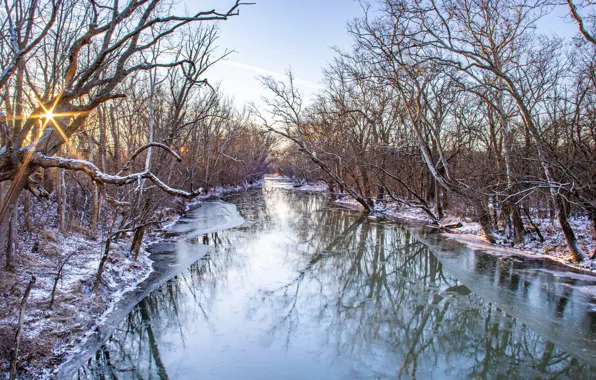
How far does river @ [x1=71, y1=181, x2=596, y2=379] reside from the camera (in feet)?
19.0

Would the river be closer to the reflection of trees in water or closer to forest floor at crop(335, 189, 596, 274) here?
the reflection of trees in water

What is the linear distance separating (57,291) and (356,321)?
576 centimetres

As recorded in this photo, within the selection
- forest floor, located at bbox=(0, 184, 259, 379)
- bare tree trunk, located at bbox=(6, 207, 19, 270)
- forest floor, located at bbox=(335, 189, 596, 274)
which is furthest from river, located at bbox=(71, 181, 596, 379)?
bare tree trunk, located at bbox=(6, 207, 19, 270)

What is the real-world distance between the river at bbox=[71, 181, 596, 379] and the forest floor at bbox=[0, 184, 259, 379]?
0.55 m

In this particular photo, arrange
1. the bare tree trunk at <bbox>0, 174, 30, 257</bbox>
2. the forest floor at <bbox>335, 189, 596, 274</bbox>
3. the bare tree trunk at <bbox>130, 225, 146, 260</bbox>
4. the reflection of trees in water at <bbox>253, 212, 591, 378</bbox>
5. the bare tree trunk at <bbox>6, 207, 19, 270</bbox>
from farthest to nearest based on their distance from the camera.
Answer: the forest floor at <bbox>335, 189, 596, 274</bbox> → the bare tree trunk at <bbox>130, 225, 146, 260</bbox> → the bare tree trunk at <bbox>6, 207, 19, 270</bbox> → the reflection of trees in water at <bbox>253, 212, 591, 378</bbox> → the bare tree trunk at <bbox>0, 174, 30, 257</bbox>

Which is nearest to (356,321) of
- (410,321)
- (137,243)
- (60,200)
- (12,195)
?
(410,321)

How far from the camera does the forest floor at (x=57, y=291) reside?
5.30 m

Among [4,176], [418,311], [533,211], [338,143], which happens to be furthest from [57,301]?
[338,143]

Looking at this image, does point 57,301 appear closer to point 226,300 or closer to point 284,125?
point 226,300

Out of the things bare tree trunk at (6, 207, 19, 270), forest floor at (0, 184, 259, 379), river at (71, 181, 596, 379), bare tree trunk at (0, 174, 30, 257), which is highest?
bare tree trunk at (0, 174, 30, 257)

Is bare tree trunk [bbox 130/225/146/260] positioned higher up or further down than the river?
higher up

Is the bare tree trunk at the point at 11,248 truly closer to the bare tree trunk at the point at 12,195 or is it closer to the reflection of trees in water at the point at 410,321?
the bare tree trunk at the point at 12,195

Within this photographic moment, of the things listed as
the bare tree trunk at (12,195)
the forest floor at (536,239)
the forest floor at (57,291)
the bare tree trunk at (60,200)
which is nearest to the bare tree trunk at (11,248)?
the forest floor at (57,291)

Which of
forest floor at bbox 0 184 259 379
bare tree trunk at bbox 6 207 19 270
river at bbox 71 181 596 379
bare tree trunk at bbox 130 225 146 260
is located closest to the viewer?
forest floor at bbox 0 184 259 379
